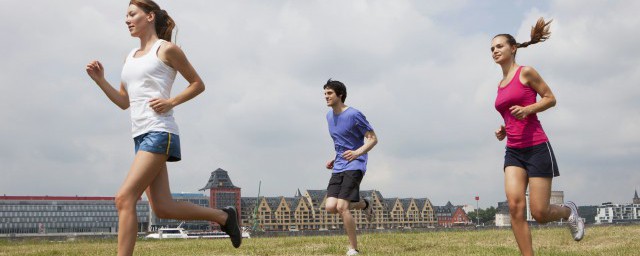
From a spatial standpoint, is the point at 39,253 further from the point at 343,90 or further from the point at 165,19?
the point at 165,19

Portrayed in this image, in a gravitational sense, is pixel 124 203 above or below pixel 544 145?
below

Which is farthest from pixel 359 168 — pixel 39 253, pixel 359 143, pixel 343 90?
pixel 39 253

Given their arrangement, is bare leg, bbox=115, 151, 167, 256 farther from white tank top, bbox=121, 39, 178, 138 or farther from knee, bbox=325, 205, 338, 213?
knee, bbox=325, 205, 338, 213

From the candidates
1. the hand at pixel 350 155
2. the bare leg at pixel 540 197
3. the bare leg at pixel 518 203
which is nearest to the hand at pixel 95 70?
the bare leg at pixel 518 203

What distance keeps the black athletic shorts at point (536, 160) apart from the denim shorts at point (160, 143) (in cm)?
302

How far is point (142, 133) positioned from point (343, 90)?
5145 mm

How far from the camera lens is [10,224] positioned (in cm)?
19788

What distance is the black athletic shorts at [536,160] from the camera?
6262 mm

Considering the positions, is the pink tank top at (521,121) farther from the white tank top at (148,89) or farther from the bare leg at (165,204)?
the white tank top at (148,89)

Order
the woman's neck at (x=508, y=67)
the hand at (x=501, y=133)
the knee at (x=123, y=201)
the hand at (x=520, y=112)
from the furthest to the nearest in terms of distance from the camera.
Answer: the hand at (x=501, y=133)
the woman's neck at (x=508, y=67)
the hand at (x=520, y=112)
the knee at (x=123, y=201)

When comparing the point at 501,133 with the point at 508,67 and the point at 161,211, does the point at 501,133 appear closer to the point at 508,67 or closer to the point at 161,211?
the point at 508,67

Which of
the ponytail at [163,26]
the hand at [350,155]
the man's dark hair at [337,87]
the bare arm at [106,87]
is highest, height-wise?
the man's dark hair at [337,87]

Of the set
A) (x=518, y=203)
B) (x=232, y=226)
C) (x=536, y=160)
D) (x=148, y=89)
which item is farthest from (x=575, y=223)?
(x=148, y=89)

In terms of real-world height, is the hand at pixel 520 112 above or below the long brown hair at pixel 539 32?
below
